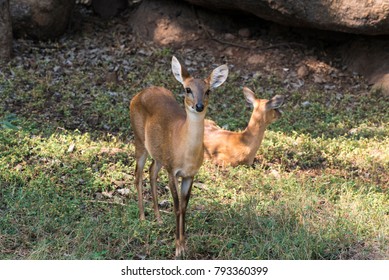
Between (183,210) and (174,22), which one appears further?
(174,22)

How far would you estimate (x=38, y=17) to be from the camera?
35.3ft

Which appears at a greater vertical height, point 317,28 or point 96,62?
point 317,28

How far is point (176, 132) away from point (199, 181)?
5.21ft

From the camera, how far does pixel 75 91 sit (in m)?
9.47

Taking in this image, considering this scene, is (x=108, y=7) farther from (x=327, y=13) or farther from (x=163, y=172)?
(x=163, y=172)

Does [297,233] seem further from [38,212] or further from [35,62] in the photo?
[35,62]

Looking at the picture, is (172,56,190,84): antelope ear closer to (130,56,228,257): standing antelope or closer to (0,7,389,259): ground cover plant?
(130,56,228,257): standing antelope

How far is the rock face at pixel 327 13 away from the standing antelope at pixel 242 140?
2698 mm

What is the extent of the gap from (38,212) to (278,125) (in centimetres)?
387

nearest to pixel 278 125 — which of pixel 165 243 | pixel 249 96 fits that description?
pixel 249 96

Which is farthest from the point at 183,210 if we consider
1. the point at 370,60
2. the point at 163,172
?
the point at 370,60

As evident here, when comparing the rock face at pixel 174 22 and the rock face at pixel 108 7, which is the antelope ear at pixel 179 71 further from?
the rock face at pixel 108 7

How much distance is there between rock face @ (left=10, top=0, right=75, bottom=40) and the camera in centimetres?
1071

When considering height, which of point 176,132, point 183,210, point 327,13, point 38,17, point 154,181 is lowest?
point 38,17
